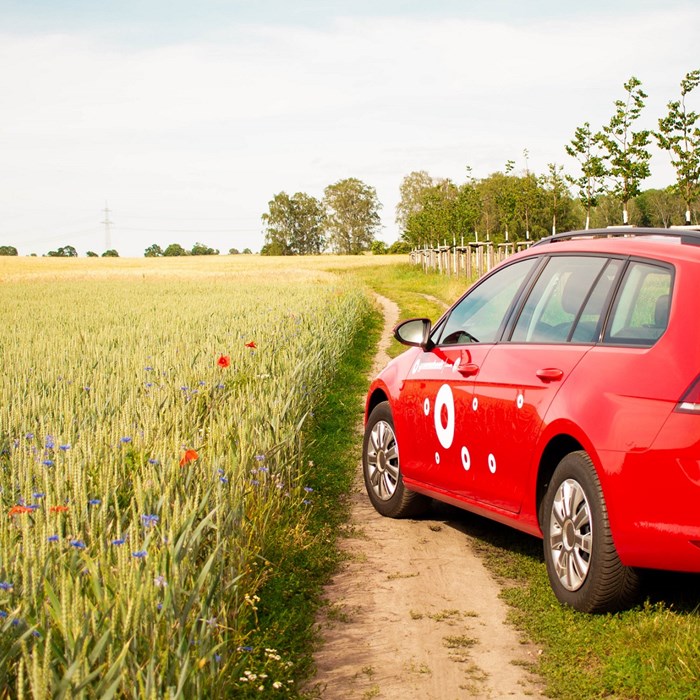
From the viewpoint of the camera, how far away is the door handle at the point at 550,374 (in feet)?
16.3

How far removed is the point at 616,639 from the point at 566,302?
1.68 m

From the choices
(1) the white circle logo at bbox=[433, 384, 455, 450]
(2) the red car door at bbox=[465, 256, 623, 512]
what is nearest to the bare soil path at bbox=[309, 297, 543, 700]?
(2) the red car door at bbox=[465, 256, 623, 512]

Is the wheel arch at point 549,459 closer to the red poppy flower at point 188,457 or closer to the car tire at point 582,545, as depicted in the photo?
the car tire at point 582,545

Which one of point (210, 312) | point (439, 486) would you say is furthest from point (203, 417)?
point (210, 312)

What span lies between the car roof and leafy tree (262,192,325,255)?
502 ft

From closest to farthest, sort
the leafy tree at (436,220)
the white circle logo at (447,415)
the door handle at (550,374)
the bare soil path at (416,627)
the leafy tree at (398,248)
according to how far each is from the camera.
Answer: the bare soil path at (416,627), the door handle at (550,374), the white circle logo at (447,415), the leafy tree at (436,220), the leafy tree at (398,248)

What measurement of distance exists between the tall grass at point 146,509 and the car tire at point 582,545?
1.38 meters

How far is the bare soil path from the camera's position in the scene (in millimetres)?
4230

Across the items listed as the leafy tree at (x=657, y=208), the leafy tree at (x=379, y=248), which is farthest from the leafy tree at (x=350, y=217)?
the leafy tree at (x=657, y=208)

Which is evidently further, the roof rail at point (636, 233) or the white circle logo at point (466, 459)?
the white circle logo at point (466, 459)

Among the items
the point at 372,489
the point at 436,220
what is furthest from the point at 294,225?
the point at 372,489

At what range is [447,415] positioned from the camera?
618cm

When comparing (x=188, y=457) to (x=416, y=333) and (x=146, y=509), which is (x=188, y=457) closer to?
(x=146, y=509)

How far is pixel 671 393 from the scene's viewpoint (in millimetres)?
4184
